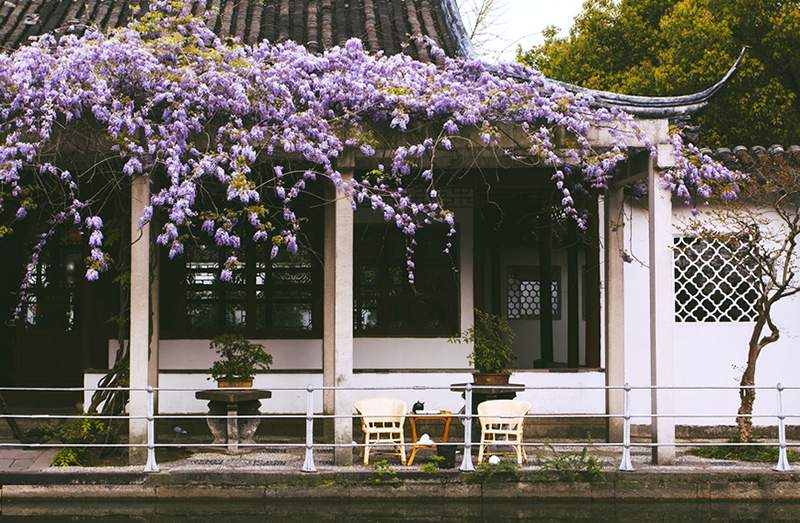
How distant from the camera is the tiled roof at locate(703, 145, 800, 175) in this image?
1123 centimetres

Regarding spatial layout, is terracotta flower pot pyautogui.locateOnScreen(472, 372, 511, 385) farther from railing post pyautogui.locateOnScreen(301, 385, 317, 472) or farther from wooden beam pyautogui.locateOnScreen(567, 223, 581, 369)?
railing post pyautogui.locateOnScreen(301, 385, 317, 472)

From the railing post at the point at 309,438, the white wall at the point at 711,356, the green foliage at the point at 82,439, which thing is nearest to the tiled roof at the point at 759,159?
the white wall at the point at 711,356

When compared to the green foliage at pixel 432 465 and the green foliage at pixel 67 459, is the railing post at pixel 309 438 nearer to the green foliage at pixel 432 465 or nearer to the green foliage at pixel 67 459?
the green foliage at pixel 432 465

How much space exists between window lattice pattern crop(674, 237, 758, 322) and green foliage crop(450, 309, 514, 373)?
1.89m

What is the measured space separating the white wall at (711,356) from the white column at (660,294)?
5.90 feet

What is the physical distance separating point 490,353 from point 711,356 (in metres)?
2.42

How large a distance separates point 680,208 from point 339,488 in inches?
198

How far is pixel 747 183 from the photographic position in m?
11.4

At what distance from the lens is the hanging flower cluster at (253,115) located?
9.40 meters

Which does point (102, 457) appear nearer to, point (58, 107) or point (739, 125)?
point (58, 107)

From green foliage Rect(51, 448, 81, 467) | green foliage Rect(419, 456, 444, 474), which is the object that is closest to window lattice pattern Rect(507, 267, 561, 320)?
green foliage Rect(419, 456, 444, 474)

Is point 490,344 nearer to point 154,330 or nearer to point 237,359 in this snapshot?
point 237,359

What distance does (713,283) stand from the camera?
39.8 ft

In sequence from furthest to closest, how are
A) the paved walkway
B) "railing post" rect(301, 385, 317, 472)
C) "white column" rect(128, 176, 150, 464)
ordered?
"white column" rect(128, 176, 150, 464)
the paved walkway
"railing post" rect(301, 385, 317, 472)
